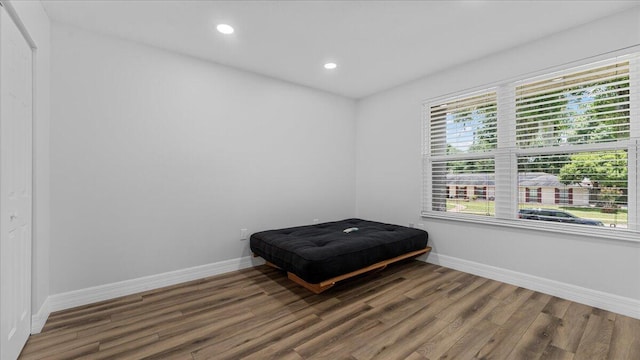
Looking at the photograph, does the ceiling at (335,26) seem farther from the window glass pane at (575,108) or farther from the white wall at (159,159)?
the window glass pane at (575,108)

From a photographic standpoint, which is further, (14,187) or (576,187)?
(576,187)

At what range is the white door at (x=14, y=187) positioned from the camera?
1.43m

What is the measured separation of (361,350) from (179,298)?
5.56 feet

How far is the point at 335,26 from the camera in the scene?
2.38 meters

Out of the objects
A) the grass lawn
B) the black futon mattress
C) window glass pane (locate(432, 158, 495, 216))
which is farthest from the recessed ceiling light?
the grass lawn

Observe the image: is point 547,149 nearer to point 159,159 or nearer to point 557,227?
point 557,227

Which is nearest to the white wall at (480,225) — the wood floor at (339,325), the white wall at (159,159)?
the wood floor at (339,325)

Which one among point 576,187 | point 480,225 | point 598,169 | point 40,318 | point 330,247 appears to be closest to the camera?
point 40,318

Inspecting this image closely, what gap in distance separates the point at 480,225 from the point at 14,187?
12.7ft

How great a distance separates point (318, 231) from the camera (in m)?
3.29

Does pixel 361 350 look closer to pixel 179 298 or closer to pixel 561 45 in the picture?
pixel 179 298

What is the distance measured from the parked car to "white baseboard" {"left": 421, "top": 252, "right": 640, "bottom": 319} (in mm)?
561

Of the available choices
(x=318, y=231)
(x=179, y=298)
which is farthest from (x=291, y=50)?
(x=179, y=298)

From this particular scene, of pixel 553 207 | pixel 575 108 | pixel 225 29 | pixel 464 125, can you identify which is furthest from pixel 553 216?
pixel 225 29
